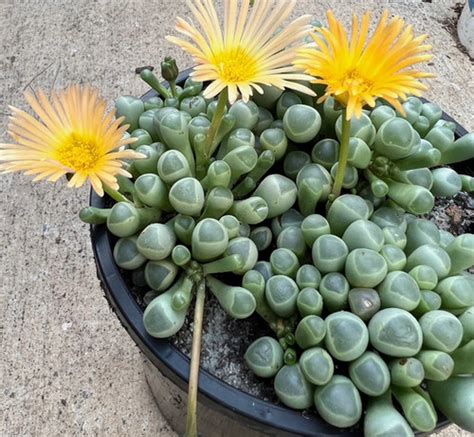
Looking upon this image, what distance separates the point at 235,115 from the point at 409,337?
0.31 metres

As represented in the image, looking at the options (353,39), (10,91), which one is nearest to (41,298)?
(10,91)

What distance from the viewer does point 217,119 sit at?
62 cm

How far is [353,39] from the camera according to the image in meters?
0.57

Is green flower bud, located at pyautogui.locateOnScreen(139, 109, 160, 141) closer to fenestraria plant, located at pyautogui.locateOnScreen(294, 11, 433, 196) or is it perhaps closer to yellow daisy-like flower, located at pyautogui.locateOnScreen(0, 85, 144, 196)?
yellow daisy-like flower, located at pyautogui.locateOnScreen(0, 85, 144, 196)

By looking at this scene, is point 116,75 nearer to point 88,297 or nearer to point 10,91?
point 10,91

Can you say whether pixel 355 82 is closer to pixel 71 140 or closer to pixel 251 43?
pixel 251 43

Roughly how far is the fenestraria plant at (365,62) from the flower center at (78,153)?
0.73ft

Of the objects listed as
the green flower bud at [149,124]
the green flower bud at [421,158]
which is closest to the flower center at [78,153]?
the green flower bud at [149,124]

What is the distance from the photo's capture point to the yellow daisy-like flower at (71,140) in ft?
1.83

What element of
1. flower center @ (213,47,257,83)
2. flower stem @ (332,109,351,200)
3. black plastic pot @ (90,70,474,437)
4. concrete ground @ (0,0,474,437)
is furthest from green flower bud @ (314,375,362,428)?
concrete ground @ (0,0,474,437)

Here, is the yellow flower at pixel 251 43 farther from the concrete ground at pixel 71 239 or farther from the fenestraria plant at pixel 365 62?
the concrete ground at pixel 71 239

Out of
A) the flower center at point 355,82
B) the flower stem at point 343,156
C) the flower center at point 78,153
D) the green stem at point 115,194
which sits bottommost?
the green stem at point 115,194

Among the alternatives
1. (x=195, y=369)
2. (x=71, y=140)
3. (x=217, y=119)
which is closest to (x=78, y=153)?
(x=71, y=140)

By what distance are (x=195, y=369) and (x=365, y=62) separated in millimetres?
344
